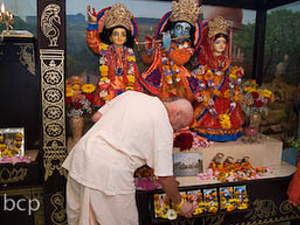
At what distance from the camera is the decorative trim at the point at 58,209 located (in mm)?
2885

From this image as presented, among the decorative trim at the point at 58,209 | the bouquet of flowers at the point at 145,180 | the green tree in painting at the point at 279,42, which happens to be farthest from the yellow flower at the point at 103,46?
the green tree in painting at the point at 279,42

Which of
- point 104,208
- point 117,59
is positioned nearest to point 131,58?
point 117,59

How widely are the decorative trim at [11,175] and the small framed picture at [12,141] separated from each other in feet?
0.70

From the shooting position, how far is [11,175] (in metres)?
2.94

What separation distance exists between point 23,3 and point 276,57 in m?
3.45

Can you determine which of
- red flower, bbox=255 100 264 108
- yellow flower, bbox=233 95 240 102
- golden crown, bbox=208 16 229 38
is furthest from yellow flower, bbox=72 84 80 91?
red flower, bbox=255 100 264 108

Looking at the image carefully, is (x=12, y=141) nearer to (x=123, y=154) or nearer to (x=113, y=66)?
(x=113, y=66)

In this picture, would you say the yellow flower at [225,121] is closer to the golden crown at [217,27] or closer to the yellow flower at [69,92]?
the golden crown at [217,27]

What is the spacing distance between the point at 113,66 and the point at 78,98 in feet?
1.77

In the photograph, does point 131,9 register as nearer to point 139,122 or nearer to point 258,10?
point 258,10

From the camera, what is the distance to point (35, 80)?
3.52m

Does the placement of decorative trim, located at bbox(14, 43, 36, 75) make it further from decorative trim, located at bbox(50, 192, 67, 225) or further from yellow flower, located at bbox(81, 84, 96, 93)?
decorative trim, located at bbox(50, 192, 67, 225)

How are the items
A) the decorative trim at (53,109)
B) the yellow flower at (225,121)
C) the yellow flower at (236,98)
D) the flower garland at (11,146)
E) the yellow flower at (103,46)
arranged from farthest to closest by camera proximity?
1. the yellow flower at (236,98)
2. the yellow flower at (225,121)
3. the yellow flower at (103,46)
4. the flower garland at (11,146)
5. the decorative trim at (53,109)

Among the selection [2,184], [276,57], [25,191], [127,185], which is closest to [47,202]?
[25,191]
